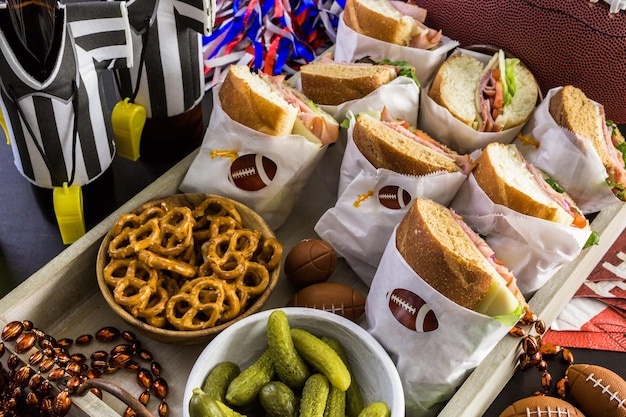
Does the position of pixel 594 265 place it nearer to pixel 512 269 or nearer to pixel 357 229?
pixel 512 269

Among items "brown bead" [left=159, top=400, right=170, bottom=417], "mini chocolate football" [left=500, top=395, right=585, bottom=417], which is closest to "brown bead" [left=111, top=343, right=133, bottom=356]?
"brown bead" [left=159, top=400, right=170, bottom=417]

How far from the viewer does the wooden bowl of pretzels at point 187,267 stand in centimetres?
123

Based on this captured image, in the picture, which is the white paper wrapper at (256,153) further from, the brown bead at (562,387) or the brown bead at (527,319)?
the brown bead at (562,387)

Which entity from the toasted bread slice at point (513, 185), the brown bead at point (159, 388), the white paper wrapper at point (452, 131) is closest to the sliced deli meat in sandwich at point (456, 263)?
the toasted bread slice at point (513, 185)

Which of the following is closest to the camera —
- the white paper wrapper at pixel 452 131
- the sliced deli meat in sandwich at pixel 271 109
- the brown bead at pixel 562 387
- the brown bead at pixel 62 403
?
the brown bead at pixel 62 403

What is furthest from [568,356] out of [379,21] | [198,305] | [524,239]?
[379,21]

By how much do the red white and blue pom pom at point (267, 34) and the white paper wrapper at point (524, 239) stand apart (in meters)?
0.80

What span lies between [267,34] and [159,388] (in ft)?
3.58

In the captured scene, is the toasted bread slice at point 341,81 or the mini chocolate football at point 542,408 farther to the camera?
the toasted bread slice at point 341,81

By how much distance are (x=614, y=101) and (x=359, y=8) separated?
2.17 feet

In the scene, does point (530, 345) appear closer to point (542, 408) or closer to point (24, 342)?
point (542, 408)

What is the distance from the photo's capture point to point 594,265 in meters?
1.56

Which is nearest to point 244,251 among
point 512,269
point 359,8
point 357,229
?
point 357,229

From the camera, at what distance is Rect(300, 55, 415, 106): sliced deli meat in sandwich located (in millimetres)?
1515
